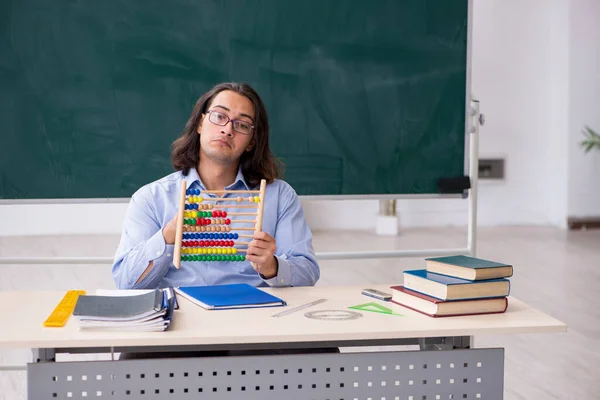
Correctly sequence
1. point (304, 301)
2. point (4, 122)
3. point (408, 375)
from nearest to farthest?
1. point (408, 375)
2. point (304, 301)
3. point (4, 122)

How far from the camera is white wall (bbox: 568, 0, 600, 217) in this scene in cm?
858

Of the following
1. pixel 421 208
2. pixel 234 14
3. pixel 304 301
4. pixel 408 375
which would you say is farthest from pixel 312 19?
pixel 421 208

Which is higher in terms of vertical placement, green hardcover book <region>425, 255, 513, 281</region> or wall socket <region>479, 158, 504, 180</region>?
wall socket <region>479, 158, 504, 180</region>

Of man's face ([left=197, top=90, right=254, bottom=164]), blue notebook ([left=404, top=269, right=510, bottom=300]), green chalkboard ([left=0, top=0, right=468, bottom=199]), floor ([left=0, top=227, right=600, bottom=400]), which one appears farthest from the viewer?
floor ([left=0, top=227, right=600, bottom=400])

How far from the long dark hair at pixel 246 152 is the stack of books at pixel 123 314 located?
873 millimetres

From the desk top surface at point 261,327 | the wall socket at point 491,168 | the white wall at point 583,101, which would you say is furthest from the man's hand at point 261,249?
the white wall at point 583,101

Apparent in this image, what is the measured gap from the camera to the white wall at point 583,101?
8578 mm

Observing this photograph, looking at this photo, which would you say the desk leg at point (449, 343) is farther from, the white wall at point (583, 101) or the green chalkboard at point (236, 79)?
the white wall at point (583, 101)

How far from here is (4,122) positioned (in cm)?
352

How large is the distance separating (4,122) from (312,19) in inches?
55.6

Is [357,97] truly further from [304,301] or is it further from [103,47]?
[304,301]

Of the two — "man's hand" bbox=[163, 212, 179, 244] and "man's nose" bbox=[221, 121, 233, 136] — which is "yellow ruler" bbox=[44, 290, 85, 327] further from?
"man's nose" bbox=[221, 121, 233, 136]

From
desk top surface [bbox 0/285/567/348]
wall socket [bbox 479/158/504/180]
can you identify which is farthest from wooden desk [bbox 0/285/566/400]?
wall socket [bbox 479/158/504/180]

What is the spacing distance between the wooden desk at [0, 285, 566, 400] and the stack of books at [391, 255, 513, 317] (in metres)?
0.03
